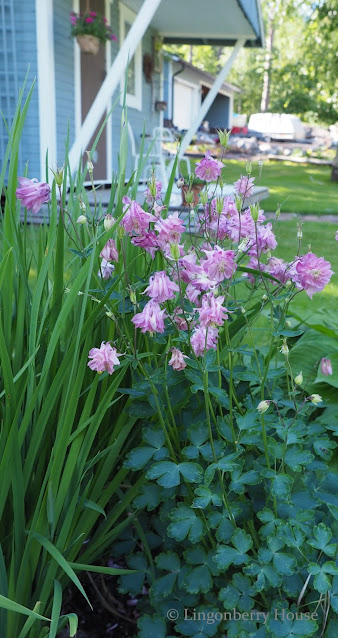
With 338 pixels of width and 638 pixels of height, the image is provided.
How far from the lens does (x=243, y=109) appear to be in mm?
47250

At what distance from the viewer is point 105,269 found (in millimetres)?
1131

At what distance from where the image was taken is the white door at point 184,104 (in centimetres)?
2720

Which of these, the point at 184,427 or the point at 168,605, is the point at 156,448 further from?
the point at 168,605

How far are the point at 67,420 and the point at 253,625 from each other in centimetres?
49

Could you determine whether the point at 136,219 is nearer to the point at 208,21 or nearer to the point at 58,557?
the point at 58,557

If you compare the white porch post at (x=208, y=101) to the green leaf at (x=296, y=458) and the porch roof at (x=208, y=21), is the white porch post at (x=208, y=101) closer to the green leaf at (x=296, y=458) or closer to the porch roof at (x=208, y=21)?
the porch roof at (x=208, y=21)

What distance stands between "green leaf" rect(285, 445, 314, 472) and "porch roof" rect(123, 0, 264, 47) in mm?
7572

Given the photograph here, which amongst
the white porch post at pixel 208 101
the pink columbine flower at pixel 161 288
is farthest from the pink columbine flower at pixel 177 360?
the white porch post at pixel 208 101

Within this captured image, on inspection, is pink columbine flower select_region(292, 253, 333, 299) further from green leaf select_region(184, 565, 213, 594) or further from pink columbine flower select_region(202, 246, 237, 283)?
green leaf select_region(184, 565, 213, 594)

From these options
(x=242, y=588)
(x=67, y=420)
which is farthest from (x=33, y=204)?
(x=242, y=588)

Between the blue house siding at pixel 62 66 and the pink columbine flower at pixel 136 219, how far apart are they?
5831 mm

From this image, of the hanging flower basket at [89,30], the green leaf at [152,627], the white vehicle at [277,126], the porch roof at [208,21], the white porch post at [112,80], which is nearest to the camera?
the green leaf at [152,627]

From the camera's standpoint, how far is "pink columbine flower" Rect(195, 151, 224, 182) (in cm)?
115

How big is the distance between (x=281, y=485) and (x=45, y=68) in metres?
6.15
